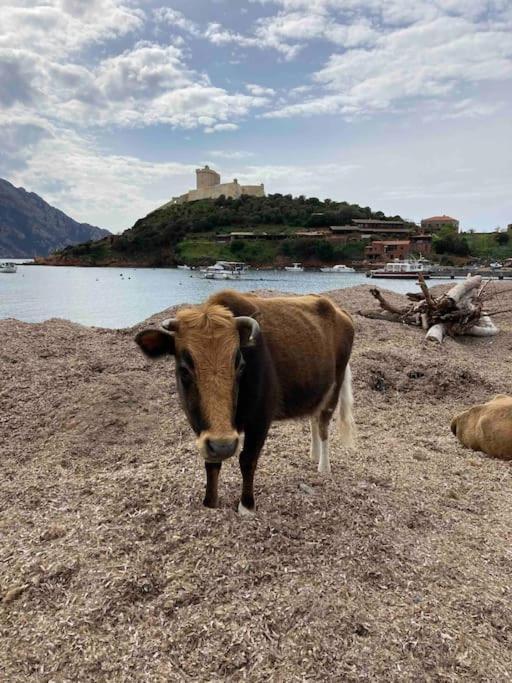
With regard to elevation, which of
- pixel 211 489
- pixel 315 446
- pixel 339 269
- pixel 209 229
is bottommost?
pixel 315 446

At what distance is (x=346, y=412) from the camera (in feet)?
21.8

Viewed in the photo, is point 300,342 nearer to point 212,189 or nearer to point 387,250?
point 387,250

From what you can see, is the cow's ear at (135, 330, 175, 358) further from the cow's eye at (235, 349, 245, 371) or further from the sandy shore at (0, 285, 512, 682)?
the sandy shore at (0, 285, 512, 682)

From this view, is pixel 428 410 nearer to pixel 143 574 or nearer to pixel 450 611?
pixel 450 611

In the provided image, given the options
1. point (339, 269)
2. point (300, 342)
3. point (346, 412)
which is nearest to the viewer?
point (300, 342)

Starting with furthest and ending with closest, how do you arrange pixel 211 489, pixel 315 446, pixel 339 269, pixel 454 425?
pixel 339 269 → pixel 454 425 → pixel 315 446 → pixel 211 489

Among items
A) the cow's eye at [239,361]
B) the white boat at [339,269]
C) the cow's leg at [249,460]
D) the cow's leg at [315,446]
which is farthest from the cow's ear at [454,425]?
the white boat at [339,269]

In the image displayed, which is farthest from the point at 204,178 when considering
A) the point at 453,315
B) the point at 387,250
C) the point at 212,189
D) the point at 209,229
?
the point at 453,315

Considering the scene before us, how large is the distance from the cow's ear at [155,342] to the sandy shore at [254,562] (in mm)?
1615

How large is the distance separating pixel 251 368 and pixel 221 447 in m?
0.96

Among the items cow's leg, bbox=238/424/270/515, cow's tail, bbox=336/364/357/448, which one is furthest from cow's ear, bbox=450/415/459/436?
cow's leg, bbox=238/424/270/515

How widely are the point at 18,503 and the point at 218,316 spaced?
3.45m

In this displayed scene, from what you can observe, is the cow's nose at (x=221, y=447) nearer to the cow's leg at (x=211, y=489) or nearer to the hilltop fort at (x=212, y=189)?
the cow's leg at (x=211, y=489)

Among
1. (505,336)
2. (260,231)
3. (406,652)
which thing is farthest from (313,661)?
(260,231)
